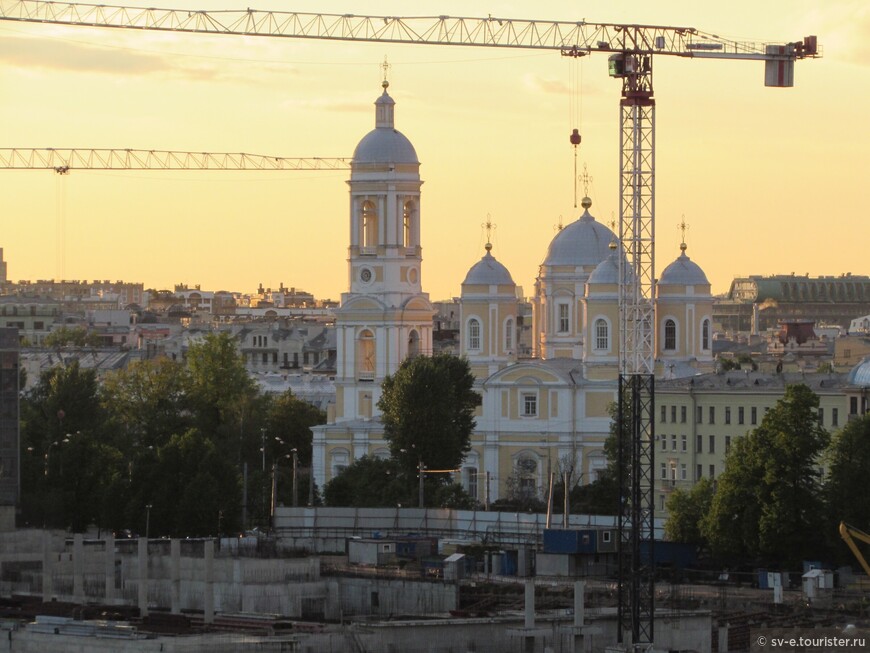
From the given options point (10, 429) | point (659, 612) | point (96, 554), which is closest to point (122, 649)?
point (659, 612)

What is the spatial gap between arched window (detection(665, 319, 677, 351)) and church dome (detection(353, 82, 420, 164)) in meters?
12.9

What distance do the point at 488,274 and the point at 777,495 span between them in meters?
42.3

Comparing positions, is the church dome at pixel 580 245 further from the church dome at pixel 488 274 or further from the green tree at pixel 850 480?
the green tree at pixel 850 480

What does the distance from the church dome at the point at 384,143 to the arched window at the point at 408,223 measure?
196 centimetres

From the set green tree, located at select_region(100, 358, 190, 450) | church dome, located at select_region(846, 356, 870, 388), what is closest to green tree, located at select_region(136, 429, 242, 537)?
green tree, located at select_region(100, 358, 190, 450)

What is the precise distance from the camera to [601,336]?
126750 mm

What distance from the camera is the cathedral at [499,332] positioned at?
126 m

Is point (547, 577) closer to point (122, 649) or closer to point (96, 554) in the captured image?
point (96, 554)

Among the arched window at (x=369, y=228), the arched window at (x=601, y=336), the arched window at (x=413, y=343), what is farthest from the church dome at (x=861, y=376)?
the arched window at (x=369, y=228)

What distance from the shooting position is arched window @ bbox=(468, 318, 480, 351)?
438 feet

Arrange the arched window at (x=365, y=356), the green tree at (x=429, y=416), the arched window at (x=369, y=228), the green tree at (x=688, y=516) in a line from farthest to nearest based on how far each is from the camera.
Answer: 1. the arched window at (x=369, y=228)
2. the arched window at (x=365, y=356)
3. the green tree at (x=429, y=416)
4. the green tree at (x=688, y=516)

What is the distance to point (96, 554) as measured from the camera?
9312 centimetres

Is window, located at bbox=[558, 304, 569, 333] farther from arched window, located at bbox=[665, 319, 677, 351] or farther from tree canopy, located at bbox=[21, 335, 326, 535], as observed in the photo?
tree canopy, located at bbox=[21, 335, 326, 535]

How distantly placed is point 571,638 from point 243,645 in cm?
911
